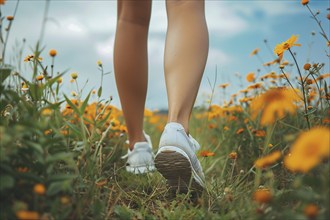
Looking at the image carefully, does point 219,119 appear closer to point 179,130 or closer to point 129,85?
point 129,85

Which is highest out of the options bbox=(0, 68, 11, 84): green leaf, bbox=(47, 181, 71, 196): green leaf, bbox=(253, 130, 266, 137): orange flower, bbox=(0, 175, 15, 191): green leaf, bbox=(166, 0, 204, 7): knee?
bbox=(166, 0, 204, 7): knee

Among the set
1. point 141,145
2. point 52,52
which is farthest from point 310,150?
point 141,145

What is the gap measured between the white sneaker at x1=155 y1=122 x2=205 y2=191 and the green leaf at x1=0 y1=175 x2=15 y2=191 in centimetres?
69

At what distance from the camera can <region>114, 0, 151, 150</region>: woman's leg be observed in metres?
2.36

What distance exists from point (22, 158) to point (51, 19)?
42 centimetres

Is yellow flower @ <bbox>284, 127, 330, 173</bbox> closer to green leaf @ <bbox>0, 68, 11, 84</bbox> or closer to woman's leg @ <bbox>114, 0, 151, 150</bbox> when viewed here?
green leaf @ <bbox>0, 68, 11, 84</bbox>

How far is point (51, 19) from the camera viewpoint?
4.39ft

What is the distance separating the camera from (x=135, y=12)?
7.68ft

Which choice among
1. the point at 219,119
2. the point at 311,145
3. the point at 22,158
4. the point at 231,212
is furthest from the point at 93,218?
the point at 219,119

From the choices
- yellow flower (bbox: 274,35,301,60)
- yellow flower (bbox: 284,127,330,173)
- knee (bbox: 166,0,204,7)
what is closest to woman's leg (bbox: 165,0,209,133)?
knee (bbox: 166,0,204,7)

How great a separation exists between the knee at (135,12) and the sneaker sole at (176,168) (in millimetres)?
921

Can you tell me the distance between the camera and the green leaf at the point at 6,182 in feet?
3.55

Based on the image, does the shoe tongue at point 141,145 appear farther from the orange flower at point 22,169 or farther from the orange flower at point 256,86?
the orange flower at point 22,169

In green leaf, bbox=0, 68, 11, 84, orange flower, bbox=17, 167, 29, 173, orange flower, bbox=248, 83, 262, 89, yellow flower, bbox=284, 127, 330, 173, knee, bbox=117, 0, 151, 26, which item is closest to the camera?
yellow flower, bbox=284, 127, 330, 173
